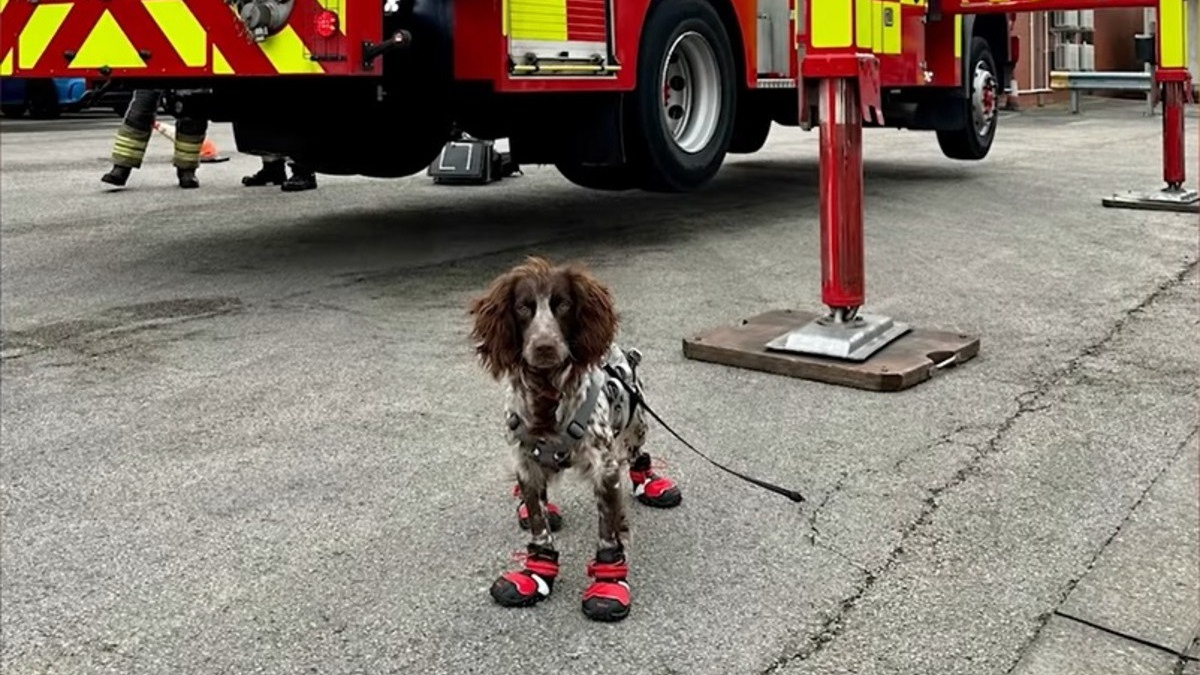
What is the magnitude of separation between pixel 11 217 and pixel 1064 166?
28.4 feet

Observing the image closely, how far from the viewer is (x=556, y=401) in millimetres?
2844

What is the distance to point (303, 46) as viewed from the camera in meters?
5.72

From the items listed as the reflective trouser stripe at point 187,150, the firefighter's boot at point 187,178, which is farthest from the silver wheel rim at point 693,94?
the firefighter's boot at point 187,178

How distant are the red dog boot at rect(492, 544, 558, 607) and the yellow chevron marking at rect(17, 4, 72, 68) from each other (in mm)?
4392

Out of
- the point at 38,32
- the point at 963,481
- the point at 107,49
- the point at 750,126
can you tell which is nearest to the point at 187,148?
the point at 38,32

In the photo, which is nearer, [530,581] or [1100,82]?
[530,581]

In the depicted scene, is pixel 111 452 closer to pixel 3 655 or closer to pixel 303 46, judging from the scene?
pixel 3 655

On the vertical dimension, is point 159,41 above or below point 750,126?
above

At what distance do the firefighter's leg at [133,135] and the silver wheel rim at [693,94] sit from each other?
3.87m

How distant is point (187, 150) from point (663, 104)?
472 cm

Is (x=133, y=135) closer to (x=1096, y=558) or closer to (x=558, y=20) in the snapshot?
(x=558, y=20)

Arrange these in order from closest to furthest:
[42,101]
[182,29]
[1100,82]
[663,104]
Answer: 1. [182,29]
2. [663,104]
3. [1100,82]
4. [42,101]

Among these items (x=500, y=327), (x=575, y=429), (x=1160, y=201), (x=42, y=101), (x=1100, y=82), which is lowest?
(x=575, y=429)

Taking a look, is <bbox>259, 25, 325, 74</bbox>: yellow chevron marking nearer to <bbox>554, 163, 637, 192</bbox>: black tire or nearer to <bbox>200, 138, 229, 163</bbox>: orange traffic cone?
<bbox>554, 163, 637, 192</bbox>: black tire
